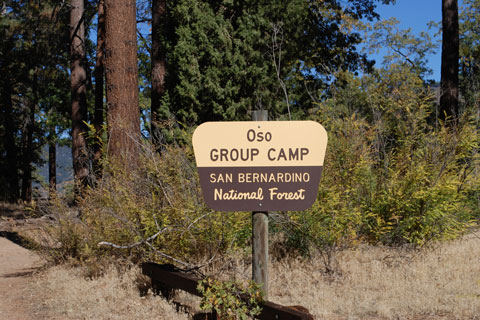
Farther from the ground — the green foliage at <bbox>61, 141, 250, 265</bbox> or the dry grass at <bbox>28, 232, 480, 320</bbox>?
the green foliage at <bbox>61, 141, 250, 265</bbox>

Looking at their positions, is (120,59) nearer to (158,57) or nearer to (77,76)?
(158,57)

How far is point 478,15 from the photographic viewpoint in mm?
35438

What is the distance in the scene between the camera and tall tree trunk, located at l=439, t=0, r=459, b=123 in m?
12.9

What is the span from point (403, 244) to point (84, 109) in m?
12.1

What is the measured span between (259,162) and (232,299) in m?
1.36

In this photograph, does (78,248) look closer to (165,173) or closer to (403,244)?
(165,173)

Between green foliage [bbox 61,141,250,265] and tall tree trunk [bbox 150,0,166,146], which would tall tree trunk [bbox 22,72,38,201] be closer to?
tall tree trunk [bbox 150,0,166,146]

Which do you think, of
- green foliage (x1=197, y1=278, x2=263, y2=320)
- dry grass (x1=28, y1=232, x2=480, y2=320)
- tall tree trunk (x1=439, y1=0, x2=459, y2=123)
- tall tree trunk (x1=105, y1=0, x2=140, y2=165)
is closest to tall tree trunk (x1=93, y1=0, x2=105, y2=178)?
tall tree trunk (x1=105, y1=0, x2=140, y2=165)

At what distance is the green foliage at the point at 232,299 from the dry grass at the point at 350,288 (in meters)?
0.99

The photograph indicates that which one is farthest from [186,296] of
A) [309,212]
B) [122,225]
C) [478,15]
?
[478,15]

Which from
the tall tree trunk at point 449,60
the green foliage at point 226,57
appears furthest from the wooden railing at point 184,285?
the tall tree trunk at point 449,60

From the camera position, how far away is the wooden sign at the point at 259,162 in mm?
4590

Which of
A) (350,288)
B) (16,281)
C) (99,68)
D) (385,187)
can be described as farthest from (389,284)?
(99,68)

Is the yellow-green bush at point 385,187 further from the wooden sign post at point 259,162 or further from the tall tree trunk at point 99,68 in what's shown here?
the tall tree trunk at point 99,68
